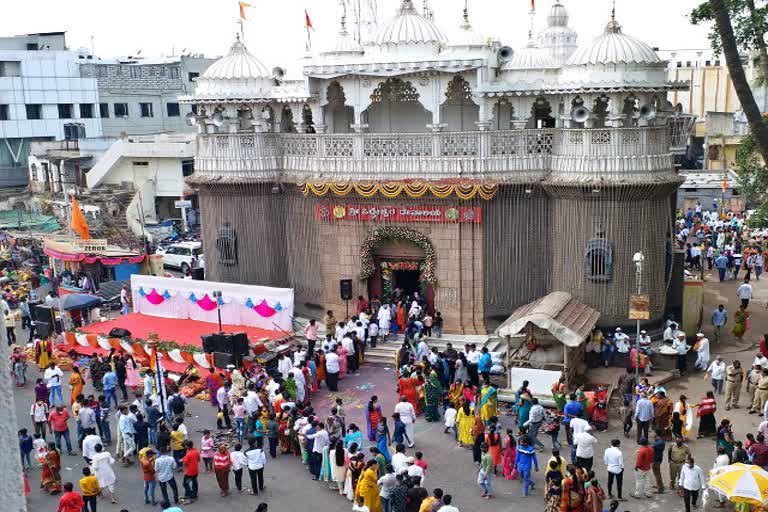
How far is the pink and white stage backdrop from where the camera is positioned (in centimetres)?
2367

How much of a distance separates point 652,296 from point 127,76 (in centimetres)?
4163

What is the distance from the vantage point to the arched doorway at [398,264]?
23.5 m

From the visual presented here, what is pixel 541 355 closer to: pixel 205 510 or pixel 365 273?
pixel 365 273

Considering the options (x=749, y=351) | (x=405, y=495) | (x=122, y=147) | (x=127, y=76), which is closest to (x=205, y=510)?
(x=405, y=495)

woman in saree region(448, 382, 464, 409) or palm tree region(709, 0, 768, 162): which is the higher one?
palm tree region(709, 0, 768, 162)

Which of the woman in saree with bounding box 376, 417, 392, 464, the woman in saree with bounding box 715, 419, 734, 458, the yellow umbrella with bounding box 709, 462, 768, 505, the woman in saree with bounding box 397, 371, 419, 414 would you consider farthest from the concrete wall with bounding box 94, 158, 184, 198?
the yellow umbrella with bounding box 709, 462, 768, 505

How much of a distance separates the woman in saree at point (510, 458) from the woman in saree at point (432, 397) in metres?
3.02

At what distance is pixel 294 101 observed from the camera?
2438 centimetres

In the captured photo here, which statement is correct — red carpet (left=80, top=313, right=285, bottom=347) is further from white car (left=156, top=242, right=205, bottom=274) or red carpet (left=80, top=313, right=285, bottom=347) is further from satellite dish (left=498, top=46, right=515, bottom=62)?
satellite dish (left=498, top=46, right=515, bottom=62)

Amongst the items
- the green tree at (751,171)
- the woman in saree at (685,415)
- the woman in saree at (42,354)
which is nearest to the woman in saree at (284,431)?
the woman in saree at (685,415)

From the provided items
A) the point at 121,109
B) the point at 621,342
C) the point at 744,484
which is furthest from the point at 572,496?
the point at 121,109

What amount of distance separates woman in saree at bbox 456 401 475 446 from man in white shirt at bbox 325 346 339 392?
425cm

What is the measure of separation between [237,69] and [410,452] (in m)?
13.6

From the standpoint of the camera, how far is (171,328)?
2462 cm
